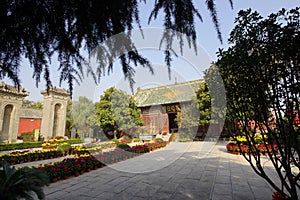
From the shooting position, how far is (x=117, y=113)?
1791 cm

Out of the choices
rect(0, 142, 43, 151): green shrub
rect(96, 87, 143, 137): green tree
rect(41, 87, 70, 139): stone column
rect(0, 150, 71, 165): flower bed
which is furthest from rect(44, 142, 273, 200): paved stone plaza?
rect(41, 87, 70, 139): stone column

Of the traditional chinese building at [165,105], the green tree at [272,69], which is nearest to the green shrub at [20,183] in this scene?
the green tree at [272,69]

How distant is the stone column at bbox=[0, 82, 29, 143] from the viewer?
47.8 feet

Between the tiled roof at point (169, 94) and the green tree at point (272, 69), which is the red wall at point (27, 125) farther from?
the green tree at point (272, 69)

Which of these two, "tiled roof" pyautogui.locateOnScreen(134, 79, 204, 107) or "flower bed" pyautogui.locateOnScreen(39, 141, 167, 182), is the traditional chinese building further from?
"flower bed" pyautogui.locateOnScreen(39, 141, 167, 182)

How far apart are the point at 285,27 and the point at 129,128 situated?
56.1 feet

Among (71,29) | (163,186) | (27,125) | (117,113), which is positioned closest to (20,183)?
(71,29)

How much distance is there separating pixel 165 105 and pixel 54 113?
12831 mm

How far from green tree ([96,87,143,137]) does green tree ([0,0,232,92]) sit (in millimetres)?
15297

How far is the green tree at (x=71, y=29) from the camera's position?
5.73 feet

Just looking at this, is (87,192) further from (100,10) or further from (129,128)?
(129,128)

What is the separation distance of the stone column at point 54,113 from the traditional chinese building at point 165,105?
362 inches

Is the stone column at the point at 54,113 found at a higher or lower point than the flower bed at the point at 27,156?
higher

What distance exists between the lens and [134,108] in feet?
63.1
